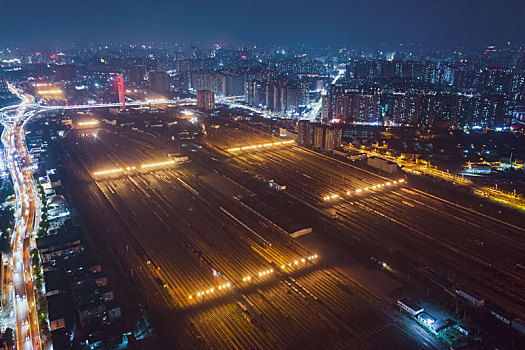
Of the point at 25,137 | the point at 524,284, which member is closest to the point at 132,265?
the point at 524,284

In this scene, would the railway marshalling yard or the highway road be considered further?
the highway road

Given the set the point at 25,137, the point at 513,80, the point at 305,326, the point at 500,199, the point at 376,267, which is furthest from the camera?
the point at 513,80

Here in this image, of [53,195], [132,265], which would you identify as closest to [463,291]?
[132,265]

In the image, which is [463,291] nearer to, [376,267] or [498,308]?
[498,308]

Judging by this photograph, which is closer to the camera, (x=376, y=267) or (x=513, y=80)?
(x=376, y=267)

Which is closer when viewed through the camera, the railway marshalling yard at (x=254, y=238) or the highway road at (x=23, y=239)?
the railway marshalling yard at (x=254, y=238)

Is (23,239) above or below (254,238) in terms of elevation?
below

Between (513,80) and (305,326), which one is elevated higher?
(513,80)

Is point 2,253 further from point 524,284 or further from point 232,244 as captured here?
point 524,284

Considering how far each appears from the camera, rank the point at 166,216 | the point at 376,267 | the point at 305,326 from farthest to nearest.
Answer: the point at 166,216 → the point at 376,267 → the point at 305,326
